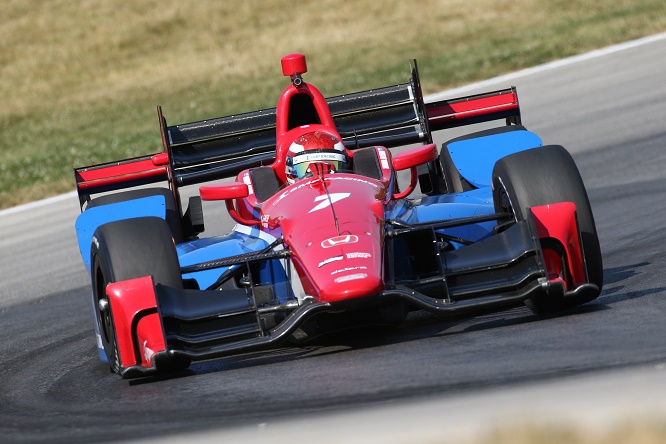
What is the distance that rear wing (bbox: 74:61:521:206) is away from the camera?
352 inches

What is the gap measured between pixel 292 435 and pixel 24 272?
8005mm

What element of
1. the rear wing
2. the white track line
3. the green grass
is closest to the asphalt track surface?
the rear wing

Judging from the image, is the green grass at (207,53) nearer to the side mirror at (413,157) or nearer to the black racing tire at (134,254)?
the side mirror at (413,157)

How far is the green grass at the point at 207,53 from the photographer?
18.0 m

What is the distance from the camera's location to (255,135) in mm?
9172

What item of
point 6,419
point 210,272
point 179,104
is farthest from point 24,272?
point 179,104

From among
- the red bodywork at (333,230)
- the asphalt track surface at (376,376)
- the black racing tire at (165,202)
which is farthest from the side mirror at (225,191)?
the black racing tire at (165,202)

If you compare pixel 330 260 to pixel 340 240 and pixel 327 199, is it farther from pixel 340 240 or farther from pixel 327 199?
pixel 327 199

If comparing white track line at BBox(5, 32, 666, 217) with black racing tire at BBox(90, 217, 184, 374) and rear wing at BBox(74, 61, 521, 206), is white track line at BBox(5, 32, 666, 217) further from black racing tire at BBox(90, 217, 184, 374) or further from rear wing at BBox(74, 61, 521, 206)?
black racing tire at BBox(90, 217, 184, 374)

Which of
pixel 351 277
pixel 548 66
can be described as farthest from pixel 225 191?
pixel 548 66

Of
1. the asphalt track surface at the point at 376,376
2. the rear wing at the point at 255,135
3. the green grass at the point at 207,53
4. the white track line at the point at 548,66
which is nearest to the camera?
the asphalt track surface at the point at 376,376

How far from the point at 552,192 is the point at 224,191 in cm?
200

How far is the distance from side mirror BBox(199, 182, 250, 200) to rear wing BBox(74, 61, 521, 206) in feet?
4.38

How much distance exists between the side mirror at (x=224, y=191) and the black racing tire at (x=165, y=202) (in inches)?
48.4
